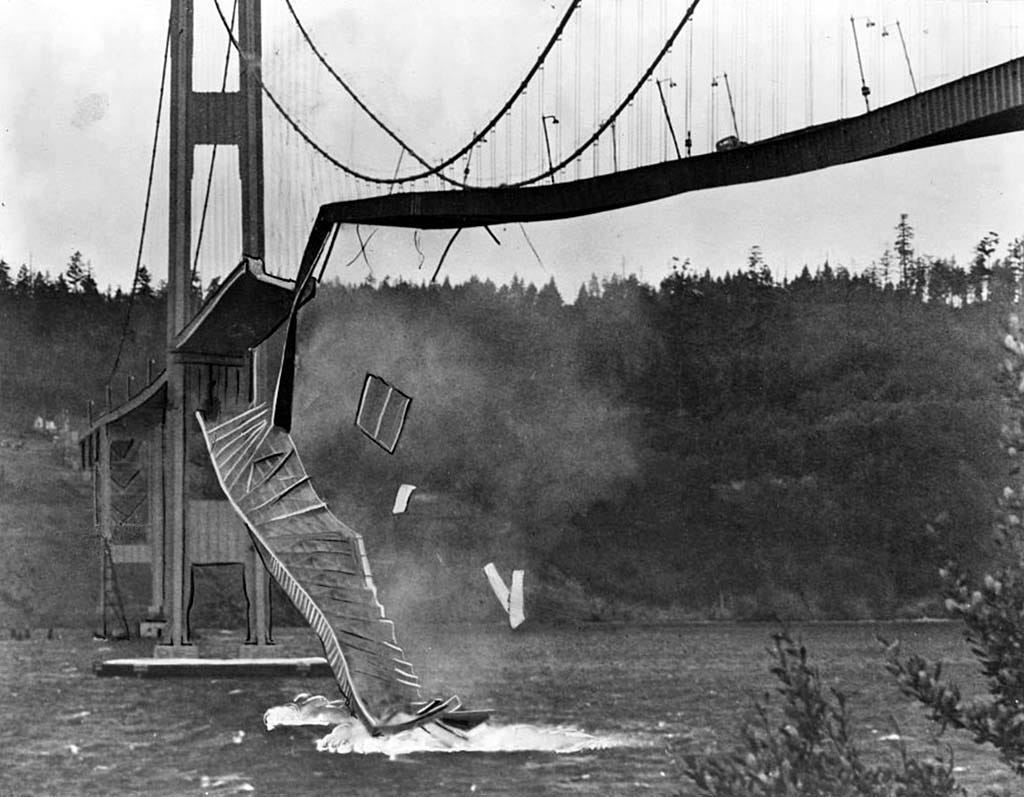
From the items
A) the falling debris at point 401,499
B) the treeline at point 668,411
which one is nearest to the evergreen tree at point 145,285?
the treeline at point 668,411

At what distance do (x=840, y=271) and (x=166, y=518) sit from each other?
55.4 metres

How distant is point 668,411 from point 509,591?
18058mm

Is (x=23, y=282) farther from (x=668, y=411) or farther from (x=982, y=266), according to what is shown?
(x=982, y=266)

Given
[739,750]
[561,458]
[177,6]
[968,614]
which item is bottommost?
[739,750]

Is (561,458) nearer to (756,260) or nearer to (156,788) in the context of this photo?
(756,260)

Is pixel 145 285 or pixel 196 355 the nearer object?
pixel 196 355

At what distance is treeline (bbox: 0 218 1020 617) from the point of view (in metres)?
80.7

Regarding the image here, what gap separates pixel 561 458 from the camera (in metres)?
86.2

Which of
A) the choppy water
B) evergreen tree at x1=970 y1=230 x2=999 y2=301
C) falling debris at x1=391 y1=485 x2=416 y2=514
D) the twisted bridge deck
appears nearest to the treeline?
evergreen tree at x1=970 y1=230 x2=999 y2=301

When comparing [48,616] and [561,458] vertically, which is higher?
[561,458]

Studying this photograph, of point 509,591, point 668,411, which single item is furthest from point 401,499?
point 668,411

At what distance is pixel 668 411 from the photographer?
89688 mm

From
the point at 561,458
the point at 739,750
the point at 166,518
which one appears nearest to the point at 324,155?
the point at 166,518

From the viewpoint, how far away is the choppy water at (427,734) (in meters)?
21.1
